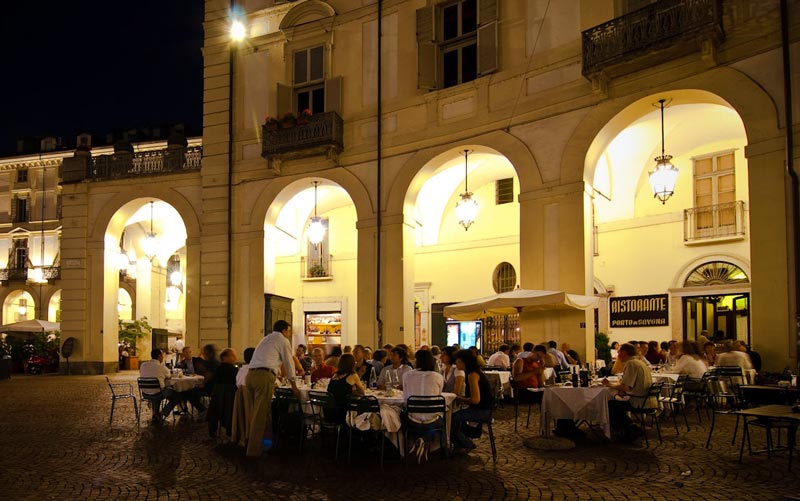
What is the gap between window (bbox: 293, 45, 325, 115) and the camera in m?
18.3

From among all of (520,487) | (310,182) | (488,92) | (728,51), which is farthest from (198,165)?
(520,487)

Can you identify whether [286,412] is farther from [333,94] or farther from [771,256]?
[333,94]

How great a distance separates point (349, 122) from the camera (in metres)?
17.6

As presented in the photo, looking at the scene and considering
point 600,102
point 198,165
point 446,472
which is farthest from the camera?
point 198,165

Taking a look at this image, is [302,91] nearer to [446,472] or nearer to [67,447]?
[67,447]

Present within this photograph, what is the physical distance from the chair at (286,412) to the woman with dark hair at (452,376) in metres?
1.97

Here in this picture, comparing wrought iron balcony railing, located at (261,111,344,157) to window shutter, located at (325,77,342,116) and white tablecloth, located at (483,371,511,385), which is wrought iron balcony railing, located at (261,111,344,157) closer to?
window shutter, located at (325,77,342,116)

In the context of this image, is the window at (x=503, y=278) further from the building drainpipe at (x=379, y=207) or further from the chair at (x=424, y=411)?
the chair at (x=424, y=411)

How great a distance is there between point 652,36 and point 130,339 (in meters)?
23.3

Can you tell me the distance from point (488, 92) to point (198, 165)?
973 centimetres

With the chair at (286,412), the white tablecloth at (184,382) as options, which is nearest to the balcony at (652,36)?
the chair at (286,412)

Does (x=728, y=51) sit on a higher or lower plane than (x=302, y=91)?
lower

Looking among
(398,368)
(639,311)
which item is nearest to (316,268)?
(639,311)

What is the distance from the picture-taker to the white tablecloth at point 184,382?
11.2m
